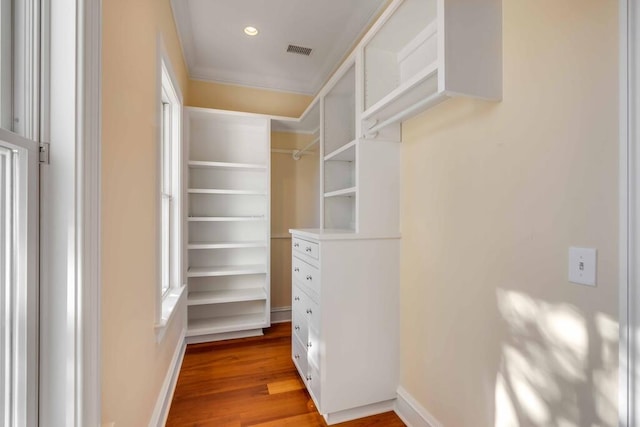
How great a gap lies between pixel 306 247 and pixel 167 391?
1.27m

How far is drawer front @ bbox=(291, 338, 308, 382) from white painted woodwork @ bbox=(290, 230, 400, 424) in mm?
138

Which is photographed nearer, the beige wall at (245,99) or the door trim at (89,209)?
the door trim at (89,209)

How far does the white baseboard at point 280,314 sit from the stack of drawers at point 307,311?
3.60 feet

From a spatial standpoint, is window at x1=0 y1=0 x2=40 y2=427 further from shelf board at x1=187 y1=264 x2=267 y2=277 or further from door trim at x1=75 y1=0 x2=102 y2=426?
shelf board at x1=187 y1=264 x2=267 y2=277

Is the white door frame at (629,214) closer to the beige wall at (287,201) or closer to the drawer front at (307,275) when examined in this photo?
the drawer front at (307,275)

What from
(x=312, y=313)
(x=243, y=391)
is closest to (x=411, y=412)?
(x=312, y=313)

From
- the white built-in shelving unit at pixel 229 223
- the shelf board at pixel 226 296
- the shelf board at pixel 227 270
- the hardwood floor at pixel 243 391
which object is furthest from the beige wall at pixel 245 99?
the hardwood floor at pixel 243 391

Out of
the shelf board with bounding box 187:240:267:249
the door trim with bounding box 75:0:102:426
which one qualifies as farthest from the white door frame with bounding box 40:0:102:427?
the shelf board with bounding box 187:240:267:249

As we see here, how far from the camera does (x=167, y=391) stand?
72.5 inches

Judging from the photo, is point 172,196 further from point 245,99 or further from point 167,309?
point 245,99

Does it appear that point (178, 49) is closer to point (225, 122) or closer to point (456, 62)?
point (225, 122)

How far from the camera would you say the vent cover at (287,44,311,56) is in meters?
2.62

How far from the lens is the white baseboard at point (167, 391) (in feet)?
5.19

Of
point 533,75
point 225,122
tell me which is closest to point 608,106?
point 533,75
